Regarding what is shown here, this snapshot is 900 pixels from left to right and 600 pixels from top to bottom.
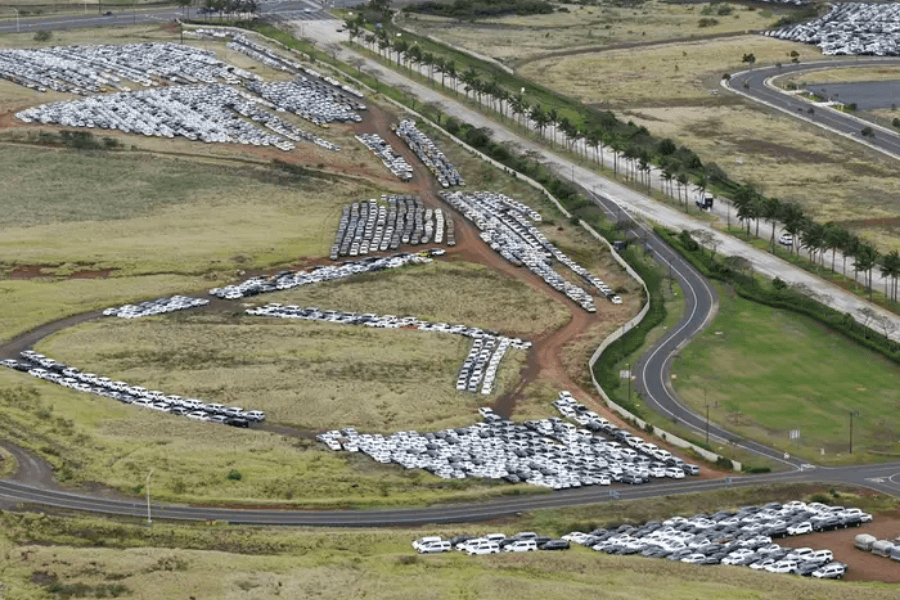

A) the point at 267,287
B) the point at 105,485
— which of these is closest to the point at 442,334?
the point at 267,287

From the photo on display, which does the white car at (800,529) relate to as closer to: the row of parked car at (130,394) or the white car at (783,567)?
the white car at (783,567)

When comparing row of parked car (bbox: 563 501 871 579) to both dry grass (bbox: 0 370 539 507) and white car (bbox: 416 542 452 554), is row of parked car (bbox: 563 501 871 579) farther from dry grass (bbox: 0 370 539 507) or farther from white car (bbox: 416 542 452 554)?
dry grass (bbox: 0 370 539 507)

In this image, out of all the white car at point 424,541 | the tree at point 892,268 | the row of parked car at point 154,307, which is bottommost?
the white car at point 424,541

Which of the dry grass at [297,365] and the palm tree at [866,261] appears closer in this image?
the dry grass at [297,365]

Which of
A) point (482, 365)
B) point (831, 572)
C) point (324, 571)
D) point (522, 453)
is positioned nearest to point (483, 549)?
point (324, 571)

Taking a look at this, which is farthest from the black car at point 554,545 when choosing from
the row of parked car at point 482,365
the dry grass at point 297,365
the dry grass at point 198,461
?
the row of parked car at point 482,365

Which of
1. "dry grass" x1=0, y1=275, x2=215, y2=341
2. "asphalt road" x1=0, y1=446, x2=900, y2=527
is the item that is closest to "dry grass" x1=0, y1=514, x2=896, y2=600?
"asphalt road" x1=0, y1=446, x2=900, y2=527

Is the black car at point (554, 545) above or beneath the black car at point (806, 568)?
above
